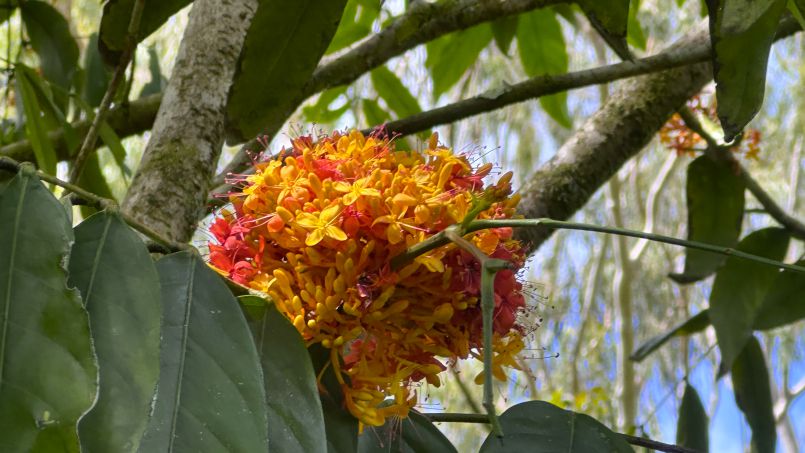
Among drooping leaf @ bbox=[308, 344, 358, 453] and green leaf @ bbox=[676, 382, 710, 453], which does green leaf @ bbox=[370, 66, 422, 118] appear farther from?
drooping leaf @ bbox=[308, 344, 358, 453]

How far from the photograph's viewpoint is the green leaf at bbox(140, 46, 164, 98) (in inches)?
80.7

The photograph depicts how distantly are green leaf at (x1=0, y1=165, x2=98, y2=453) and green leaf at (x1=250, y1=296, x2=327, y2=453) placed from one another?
18 cm

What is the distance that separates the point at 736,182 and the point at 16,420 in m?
1.61

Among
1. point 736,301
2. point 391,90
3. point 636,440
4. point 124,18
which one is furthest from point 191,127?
point 736,301

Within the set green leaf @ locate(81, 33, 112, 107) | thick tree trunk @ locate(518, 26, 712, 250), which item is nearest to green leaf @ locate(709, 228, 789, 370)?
thick tree trunk @ locate(518, 26, 712, 250)

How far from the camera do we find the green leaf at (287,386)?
2.29ft

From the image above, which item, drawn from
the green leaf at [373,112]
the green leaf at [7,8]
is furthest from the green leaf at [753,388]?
the green leaf at [7,8]

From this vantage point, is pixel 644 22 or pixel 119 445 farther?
pixel 644 22

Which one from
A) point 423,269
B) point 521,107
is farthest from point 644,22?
point 423,269

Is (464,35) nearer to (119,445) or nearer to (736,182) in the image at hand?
(736,182)

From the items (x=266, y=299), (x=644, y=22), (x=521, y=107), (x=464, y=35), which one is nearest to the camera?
(x=266, y=299)

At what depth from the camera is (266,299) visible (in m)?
0.75

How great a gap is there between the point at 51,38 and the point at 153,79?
0.29m

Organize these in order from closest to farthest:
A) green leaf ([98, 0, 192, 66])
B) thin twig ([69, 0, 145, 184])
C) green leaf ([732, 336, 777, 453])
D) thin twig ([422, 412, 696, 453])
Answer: thin twig ([422, 412, 696, 453]) < thin twig ([69, 0, 145, 184]) < green leaf ([98, 0, 192, 66]) < green leaf ([732, 336, 777, 453])
